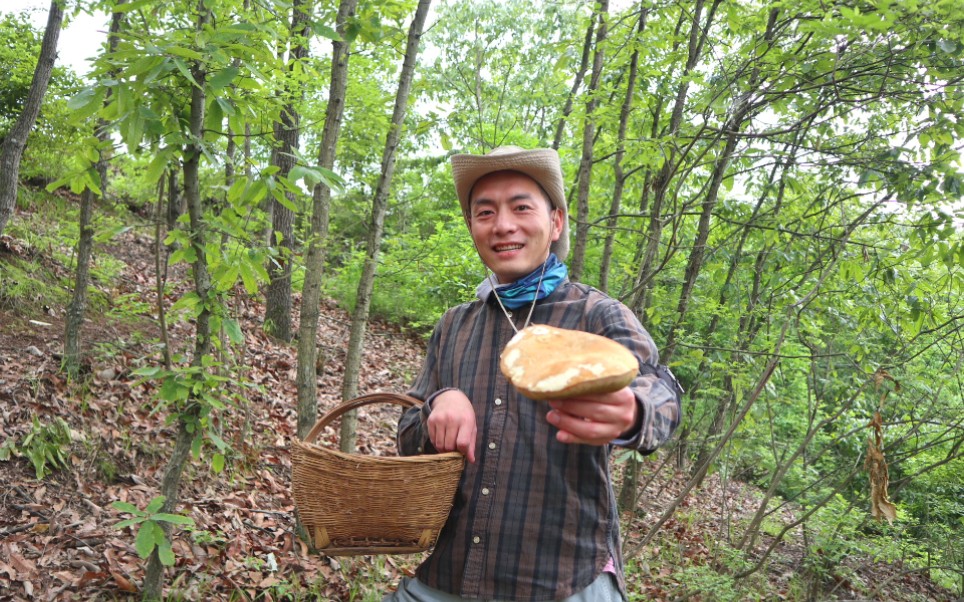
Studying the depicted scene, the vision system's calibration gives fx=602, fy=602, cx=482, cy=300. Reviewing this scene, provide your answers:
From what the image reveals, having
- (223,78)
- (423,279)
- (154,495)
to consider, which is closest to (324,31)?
(223,78)

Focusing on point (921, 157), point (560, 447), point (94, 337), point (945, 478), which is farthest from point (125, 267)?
point (945, 478)

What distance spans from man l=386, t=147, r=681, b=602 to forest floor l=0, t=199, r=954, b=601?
1710mm

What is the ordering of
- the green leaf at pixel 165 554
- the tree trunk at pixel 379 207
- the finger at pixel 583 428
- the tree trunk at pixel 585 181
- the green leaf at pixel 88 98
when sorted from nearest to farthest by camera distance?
1. the finger at pixel 583 428
2. the green leaf at pixel 88 98
3. the green leaf at pixel 165 554
4. the tree trunk at pixel 379 207
5. the tree trunk at pixel 585 181

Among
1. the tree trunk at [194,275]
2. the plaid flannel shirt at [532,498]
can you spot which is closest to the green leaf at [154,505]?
the tree trunk at [194,275]

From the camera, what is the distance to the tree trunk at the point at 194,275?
7.57 feet

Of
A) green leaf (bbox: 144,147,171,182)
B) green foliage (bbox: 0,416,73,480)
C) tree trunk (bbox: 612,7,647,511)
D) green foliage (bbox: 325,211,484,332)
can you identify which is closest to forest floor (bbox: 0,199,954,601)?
green foliage (bbox: 0,416,73,480)

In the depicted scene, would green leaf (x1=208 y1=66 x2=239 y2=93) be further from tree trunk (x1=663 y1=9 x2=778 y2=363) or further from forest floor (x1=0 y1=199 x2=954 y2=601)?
tree trunk (x1=663 y1=9 x2=778 y2=363)

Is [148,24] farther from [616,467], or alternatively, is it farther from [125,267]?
[616,467]

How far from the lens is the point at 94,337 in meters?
4.95

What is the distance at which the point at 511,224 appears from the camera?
161 cm

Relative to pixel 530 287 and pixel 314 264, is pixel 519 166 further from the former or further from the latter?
pixel 314 264

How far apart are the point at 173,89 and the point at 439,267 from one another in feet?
19.3

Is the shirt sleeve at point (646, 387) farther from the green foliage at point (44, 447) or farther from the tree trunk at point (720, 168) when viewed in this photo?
the green foliage at point (44, 447)

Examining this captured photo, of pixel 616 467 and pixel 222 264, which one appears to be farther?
pixel 616 467
